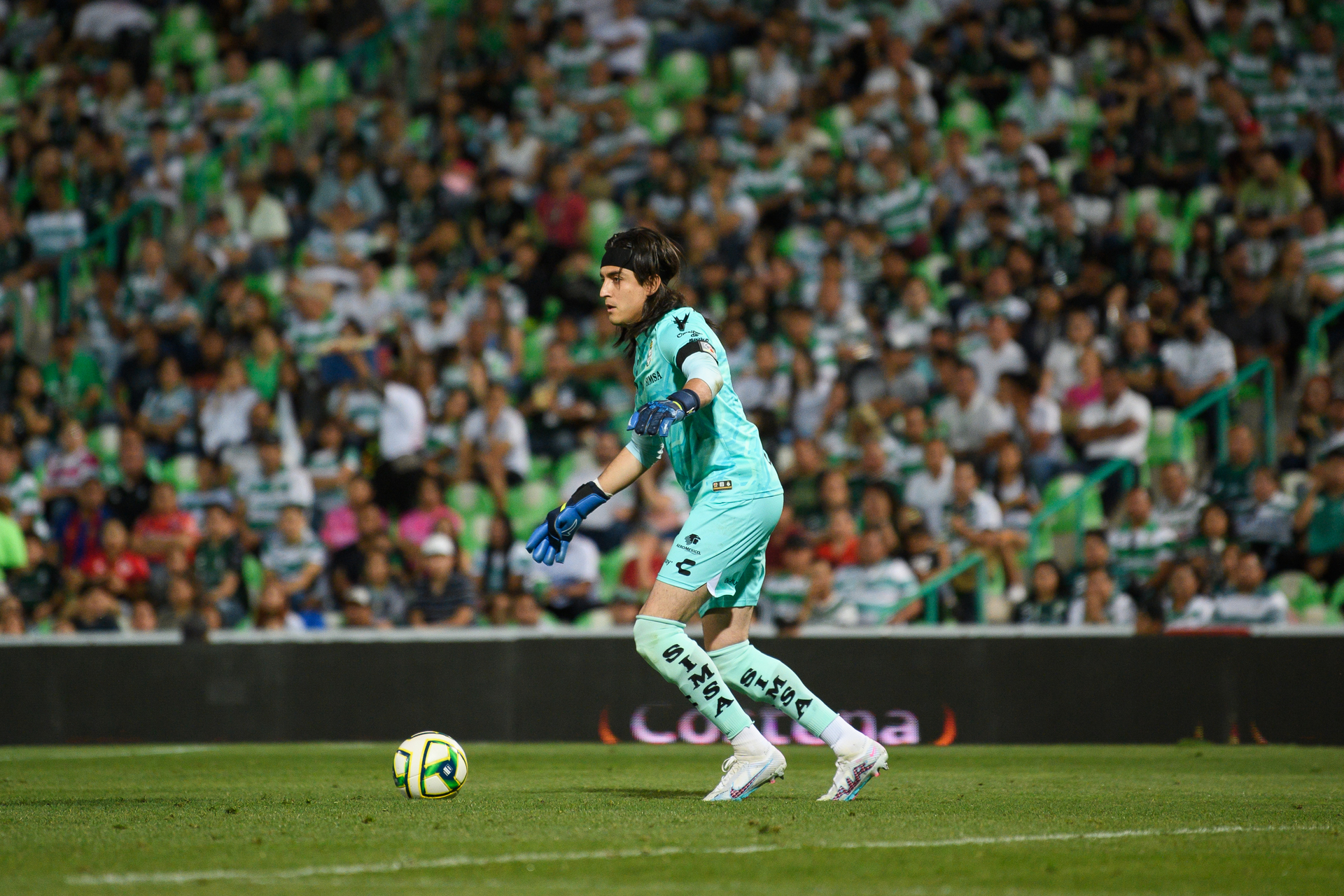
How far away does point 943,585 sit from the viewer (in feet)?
43.5

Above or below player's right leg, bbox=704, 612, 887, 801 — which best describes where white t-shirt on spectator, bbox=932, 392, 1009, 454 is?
above

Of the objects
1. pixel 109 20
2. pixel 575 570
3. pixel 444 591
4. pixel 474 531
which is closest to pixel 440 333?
pixel 474 531

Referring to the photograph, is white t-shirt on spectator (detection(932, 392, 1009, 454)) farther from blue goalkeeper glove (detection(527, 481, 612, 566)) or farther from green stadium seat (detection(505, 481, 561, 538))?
blue goalkeeper glove (detection(527, 481, 612, 566))

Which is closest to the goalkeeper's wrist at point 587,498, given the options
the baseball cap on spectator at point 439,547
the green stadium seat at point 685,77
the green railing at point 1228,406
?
the baseball cap on spectator at point 439,547

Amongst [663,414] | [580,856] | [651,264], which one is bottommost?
[580,856]

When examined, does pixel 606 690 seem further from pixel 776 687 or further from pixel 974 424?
pixel 776 687

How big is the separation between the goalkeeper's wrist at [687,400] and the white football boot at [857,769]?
1.56 metres

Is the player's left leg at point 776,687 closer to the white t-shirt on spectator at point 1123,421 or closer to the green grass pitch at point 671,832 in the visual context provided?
the green grass pitch at point 671,832

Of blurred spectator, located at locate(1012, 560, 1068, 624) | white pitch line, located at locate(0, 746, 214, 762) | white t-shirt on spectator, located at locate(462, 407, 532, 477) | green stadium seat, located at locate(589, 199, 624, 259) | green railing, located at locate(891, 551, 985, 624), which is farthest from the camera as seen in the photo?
green stadium seat, located at locate(589, 199, 624, 259)

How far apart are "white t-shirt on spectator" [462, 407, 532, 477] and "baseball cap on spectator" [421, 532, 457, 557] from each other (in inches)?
59.8

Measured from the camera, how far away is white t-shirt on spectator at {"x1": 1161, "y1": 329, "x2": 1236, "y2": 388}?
46.2 ft

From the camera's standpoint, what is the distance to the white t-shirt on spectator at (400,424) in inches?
614

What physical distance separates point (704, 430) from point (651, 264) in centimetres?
71

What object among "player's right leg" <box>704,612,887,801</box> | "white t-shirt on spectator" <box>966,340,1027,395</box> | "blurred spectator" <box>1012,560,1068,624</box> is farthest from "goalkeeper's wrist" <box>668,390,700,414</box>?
"white t-shirt on spectator" <box>966,340,1027,395</box>
